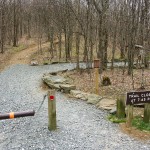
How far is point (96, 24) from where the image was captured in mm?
18109

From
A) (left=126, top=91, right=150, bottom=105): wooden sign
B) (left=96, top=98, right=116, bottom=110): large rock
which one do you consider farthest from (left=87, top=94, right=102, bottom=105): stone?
(left=126, top=91, right=150, bottom=105): wooden sign

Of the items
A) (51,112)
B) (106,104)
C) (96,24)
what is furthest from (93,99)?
(96,24)

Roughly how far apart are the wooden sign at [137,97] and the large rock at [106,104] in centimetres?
173

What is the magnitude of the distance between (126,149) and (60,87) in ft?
18.0

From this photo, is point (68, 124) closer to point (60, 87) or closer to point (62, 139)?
point (62, 139)

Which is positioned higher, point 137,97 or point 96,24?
point 96,24

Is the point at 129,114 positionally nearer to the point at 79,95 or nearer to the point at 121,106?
the point at 121,106

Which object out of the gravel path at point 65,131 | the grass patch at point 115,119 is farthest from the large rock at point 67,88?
the grass patch at point 115,119

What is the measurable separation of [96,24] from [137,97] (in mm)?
12933

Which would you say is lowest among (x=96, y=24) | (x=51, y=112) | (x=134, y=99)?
(x=51, y=112)

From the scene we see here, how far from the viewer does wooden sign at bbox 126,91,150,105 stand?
236 inches

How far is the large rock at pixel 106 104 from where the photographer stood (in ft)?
25.6

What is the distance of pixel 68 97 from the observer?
9.40 metres


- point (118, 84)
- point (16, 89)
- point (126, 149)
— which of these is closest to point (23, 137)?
point (126, 149)
